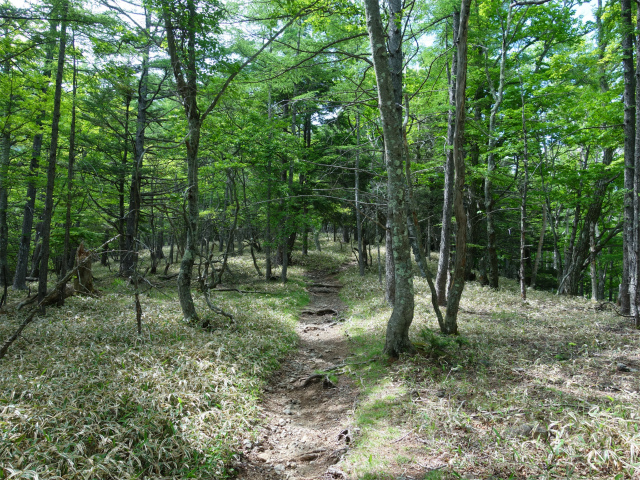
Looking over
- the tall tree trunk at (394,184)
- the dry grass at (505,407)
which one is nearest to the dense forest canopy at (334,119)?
the tall tree trunk at (394,184)

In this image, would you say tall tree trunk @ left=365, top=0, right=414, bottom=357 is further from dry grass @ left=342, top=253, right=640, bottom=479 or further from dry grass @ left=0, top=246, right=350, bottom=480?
dry grass @ left=0, top=246, right=350, bottom=480

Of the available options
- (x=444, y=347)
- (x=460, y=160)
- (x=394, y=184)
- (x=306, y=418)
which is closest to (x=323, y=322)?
(x=444, y=347)

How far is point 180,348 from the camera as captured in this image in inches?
229

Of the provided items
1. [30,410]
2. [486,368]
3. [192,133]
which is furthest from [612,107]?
[30,410]

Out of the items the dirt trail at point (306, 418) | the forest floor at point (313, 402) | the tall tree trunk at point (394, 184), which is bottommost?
the dirt trail at point (306, 418)

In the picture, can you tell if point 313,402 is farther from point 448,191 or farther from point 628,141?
point 628,141

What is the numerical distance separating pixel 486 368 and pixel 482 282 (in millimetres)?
12296

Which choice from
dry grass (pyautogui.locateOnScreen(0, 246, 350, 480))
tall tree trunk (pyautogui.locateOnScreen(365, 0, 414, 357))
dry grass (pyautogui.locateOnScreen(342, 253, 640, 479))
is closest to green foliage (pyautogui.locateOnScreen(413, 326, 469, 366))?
dry grass (pyautogui.locateOnScreen(342, 253, 640, 479))

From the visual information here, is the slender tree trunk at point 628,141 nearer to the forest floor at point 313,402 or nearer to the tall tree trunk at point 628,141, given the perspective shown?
the tall tree trunk at point 628,141

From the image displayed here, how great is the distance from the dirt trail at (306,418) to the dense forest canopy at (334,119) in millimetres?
1431

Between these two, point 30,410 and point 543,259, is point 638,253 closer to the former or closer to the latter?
point 30,410

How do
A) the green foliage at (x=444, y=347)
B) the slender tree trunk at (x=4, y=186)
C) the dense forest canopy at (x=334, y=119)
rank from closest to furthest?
1. the green foliage at (x=444, y=347)
2. the dense forest canopy at (x=334, y=119)
3. the slender tree trunk at (x=4, y=186)

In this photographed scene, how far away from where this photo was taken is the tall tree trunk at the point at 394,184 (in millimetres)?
5547

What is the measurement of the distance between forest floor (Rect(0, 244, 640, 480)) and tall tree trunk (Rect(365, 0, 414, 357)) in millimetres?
570
